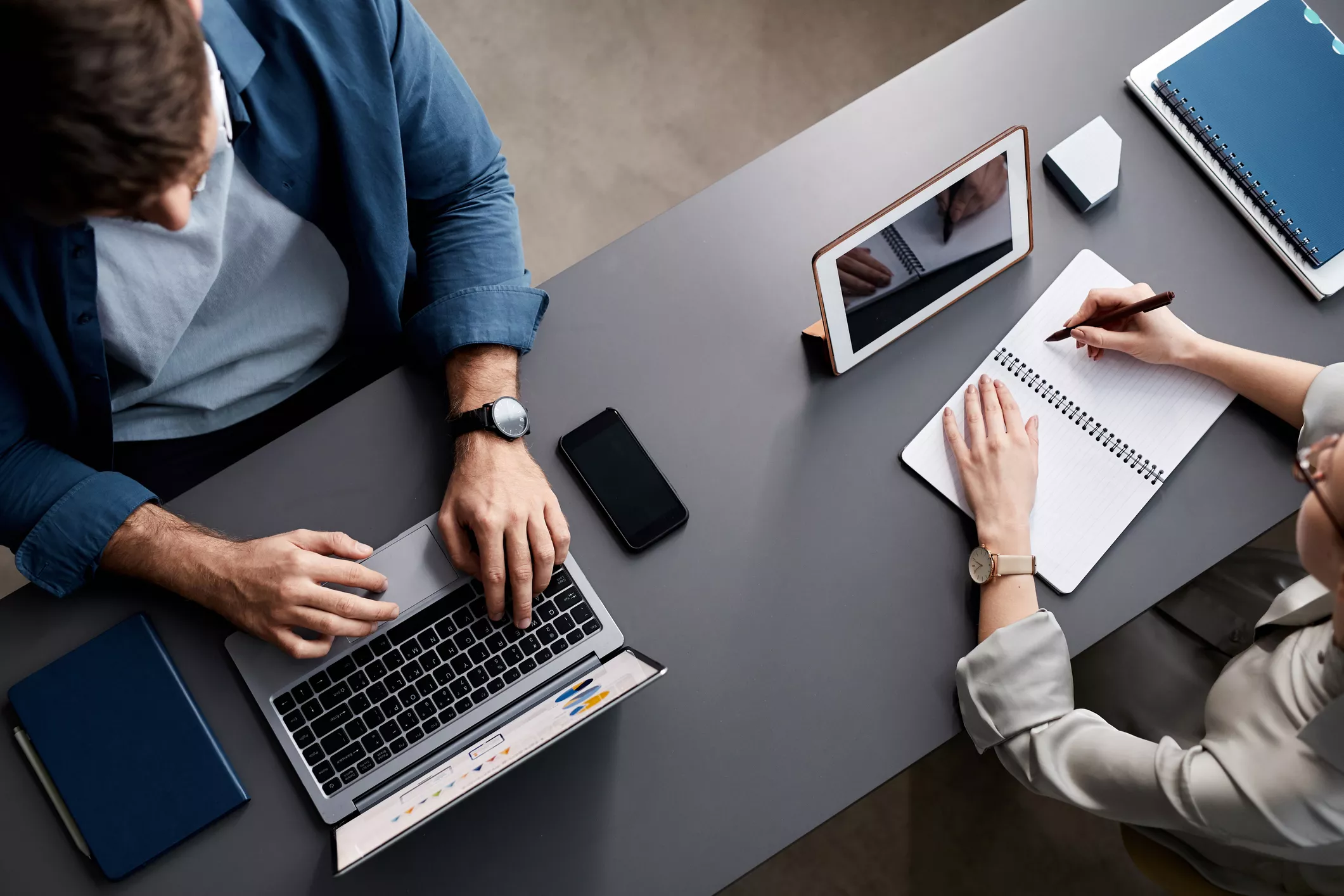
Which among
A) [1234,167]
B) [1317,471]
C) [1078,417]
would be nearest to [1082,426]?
[1078,417]

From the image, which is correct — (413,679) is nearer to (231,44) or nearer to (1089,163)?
(231,44)

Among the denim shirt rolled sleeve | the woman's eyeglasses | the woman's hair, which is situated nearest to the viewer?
the woman's hair

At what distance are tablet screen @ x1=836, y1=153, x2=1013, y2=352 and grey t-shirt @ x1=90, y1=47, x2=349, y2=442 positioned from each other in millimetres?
635

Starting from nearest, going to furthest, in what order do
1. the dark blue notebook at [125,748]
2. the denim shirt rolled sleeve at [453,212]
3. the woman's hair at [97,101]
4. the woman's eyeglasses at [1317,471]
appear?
the woman's hair at [97,101], the woman's eyeglasses at [1317,471], the dark blue notebook at [125,748], the denim shirt rolled sleeve at [453,212]

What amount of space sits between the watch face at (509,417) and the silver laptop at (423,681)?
0.48ft

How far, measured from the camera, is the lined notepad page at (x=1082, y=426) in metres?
1.01

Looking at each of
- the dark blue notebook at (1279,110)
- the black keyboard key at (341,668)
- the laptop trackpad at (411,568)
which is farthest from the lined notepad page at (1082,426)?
the black keyboard key at (341,668)

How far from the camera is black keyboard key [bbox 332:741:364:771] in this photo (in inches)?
36.3

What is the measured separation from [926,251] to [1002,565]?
35 cm

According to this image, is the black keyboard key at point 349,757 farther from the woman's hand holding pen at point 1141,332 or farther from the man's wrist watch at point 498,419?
the woman's hand holding pen at point 1141,332

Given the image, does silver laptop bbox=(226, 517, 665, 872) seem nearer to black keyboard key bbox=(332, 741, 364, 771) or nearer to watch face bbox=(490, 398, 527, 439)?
black keyboard key bbox=(332, 741, 364, 771)

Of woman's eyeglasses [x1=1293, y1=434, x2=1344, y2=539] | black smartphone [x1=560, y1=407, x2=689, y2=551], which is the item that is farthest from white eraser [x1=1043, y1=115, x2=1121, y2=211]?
black smartphone [x1=560, y1=407, x2=689, y2=551]

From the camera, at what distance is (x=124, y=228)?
90 centimetres

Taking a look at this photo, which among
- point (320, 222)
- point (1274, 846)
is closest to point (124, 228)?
point (320, 222)
